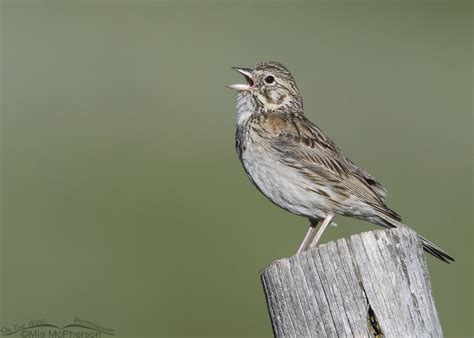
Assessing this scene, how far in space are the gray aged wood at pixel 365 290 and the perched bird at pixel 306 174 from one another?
2.44m

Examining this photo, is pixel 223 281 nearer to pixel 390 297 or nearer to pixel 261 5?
pixel 390 297

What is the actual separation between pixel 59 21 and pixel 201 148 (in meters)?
6.65

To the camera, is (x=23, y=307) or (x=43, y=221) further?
(x=43, y=221)

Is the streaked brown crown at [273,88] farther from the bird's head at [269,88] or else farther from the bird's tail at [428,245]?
the bird's tail at [428,245]

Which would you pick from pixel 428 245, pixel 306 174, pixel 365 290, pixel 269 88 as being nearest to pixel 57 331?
pixel 306 174

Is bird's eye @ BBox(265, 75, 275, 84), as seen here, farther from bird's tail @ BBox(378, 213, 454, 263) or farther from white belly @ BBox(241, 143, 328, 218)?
bird's tail @ BBox(378, 213, 454, 263)

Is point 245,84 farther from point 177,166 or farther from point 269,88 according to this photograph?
point 177,166

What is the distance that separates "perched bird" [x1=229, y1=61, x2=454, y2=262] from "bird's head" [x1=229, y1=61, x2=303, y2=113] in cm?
28

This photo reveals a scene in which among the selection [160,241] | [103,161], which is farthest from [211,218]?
[103,161]

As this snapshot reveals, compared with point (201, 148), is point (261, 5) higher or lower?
higher

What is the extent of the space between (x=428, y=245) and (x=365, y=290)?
5.71ft

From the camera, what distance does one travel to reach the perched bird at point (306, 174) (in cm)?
Result: 795

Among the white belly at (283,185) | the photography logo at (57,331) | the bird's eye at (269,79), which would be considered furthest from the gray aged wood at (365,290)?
the photography logo at (57,331)

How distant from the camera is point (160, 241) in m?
14.3
